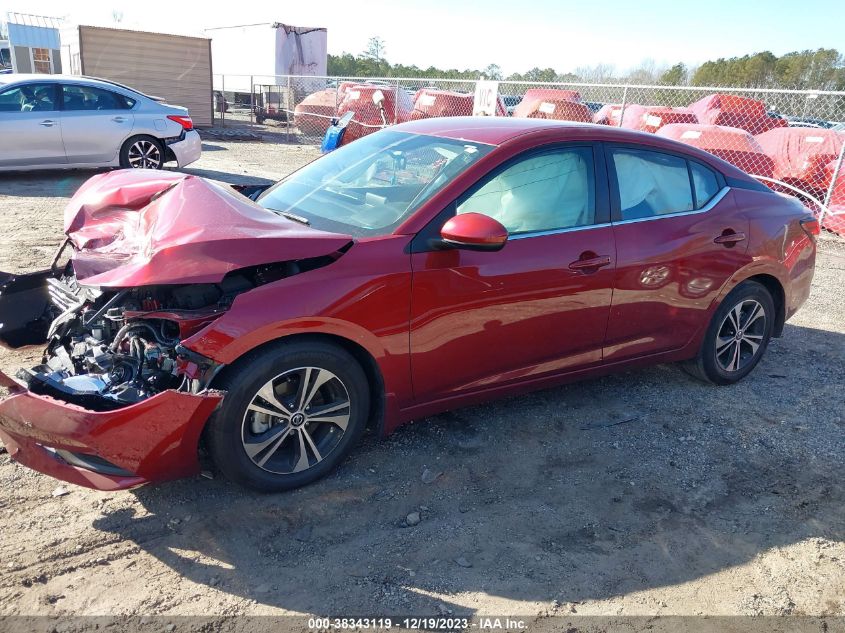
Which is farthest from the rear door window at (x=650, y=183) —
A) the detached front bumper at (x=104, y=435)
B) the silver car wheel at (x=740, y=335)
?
the detached front bumper at (x=104, y=435)

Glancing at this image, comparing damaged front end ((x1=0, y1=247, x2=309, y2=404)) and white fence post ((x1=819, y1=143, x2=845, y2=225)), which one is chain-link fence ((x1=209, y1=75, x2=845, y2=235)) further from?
damaged front end ((x1=0, y1=247, x2=309, y2=404))

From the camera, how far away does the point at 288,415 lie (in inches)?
120

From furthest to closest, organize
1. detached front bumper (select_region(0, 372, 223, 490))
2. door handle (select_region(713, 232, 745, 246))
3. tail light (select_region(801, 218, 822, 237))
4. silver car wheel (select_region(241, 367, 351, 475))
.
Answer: tail light (select_region(801, 218, 822, 237)), door handle (select_region(713, 232, 745, 246)), silver car wheel (select_region(241, 367, 351, 475)), detached front bumper (select_region(0, 372, 223, 490))

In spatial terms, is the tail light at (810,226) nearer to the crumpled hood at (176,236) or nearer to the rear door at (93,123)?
the crumpled hood at (176,236)

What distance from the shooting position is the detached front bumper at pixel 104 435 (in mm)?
2615

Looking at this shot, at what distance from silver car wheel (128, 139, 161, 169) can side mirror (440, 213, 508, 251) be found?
9.03m

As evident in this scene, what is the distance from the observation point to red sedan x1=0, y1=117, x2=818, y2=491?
9.15 ft

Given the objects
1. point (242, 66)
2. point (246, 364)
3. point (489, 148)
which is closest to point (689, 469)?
point (489, 148)

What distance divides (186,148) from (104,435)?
947 centimetres

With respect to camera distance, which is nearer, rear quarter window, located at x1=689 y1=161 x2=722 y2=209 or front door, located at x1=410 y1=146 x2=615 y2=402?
front door, located at x1=410 y1=146 x2=615 y2=402

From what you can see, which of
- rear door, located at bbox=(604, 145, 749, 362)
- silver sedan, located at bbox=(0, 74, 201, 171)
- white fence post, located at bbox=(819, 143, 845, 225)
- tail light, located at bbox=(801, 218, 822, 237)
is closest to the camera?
rear door, located at bbox=(604, 145, 749, 362)

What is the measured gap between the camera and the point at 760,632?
8.55 ft

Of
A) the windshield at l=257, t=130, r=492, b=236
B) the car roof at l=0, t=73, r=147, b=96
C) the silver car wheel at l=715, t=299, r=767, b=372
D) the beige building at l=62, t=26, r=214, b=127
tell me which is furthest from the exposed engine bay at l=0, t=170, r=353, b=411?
the beige building at l=62, t=26, r=214, b=127

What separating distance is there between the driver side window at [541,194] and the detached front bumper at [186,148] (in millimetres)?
8845
